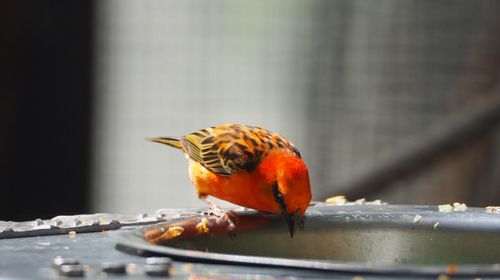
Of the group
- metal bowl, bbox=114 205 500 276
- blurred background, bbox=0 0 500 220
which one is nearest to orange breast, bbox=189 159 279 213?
metal bowl, bbox=114 205 500 276

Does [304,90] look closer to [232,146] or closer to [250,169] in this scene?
[232,146]

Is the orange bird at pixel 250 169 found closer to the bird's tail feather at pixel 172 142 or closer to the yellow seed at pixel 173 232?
the bird's tail feather at pixel 172 142

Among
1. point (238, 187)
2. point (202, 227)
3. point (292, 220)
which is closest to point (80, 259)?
point (202, 227)

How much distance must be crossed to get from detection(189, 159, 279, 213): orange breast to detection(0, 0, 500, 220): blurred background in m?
2.07

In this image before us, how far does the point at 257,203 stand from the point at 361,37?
4.21 meters

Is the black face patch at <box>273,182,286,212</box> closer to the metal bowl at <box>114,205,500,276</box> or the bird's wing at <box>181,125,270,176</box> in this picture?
the bird's wing at <box>181,125,270,176</box>

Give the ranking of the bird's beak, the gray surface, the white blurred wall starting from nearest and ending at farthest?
the gray surface → the bird's beak → the white blurred wall

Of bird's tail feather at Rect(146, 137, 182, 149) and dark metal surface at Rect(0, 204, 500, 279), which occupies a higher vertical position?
dark metal surface at Rect(0, 204, 500, 279)

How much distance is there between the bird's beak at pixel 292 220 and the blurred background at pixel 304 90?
365cm

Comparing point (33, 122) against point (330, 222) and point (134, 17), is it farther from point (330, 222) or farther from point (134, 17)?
point (330, 222)

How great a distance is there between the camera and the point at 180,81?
851cm

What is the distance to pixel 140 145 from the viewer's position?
8.55 m

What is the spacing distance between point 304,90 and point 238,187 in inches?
152

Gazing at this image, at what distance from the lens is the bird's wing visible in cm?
434
